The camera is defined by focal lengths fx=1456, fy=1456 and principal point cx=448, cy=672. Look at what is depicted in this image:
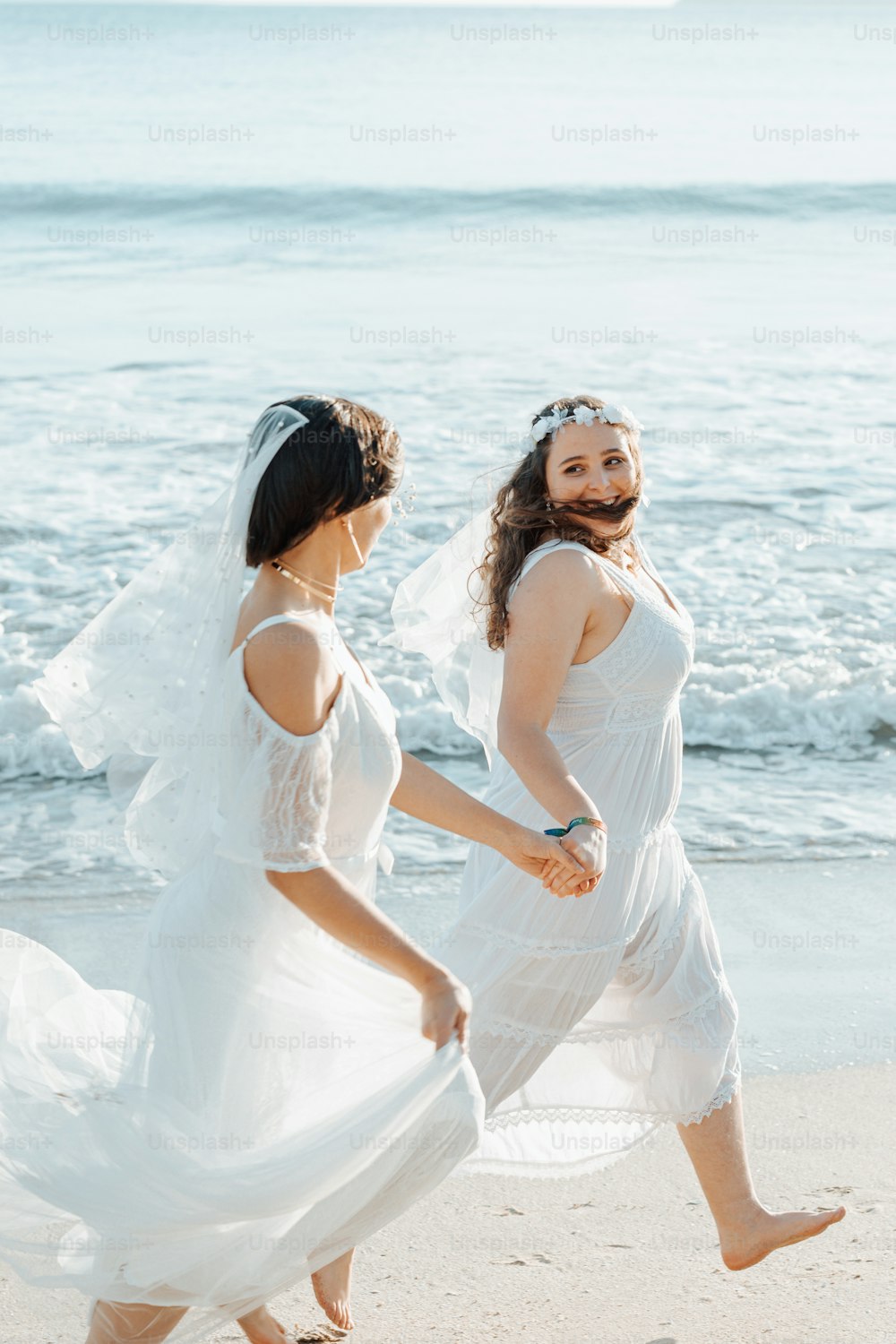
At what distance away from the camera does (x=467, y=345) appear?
17969mm

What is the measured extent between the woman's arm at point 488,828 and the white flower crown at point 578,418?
0.89m

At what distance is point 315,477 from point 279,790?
0.56m

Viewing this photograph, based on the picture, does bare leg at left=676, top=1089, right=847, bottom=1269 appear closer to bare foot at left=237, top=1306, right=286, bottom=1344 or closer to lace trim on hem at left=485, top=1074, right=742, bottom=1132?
lace trim on hem at left=485, top=1074, right=742, bottom=1132

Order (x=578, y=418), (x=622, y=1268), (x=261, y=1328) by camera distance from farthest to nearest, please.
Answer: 1. (x=578, y=418)
2. (x=622, y=1268)
3. (x=261, y=1328)

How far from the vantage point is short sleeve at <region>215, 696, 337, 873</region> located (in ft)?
8.09

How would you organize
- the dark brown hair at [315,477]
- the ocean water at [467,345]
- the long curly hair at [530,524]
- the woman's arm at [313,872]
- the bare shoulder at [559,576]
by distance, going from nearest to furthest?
the woman's arm at [313,872] < the dark brown hair at [315,477] < the bare shoulder at [559,576] < the long curly hair at [530,524] < the ocean water at [467,345]

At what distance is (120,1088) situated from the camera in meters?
2.63

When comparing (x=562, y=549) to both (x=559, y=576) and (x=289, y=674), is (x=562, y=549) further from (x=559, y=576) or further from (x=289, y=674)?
(x=289, y=674)

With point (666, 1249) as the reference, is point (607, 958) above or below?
above

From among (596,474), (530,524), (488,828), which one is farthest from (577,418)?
(488,828)

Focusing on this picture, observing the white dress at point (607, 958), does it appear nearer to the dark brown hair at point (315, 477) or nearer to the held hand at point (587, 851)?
the held hand at point (587, 851)

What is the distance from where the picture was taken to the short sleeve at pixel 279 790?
8.09ft

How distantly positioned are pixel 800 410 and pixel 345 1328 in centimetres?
1347

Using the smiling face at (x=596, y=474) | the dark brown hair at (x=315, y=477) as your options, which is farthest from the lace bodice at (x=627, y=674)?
the dark brown hair at (x=315, y=477)
